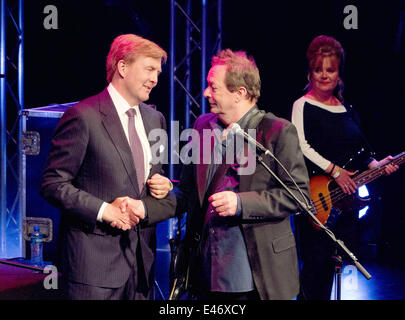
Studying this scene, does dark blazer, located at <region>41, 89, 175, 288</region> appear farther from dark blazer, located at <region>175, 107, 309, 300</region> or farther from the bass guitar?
the bass guitar

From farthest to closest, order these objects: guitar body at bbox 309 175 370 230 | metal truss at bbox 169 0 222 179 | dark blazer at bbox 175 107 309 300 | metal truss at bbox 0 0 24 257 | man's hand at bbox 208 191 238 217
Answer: metal truss at bbox 0 0 24 257, metal truss at bbox 169 0 222 179, guitar body at bbox 309 175 370 230, dark blazer at bbox 175 107 309 300, man's hand at bbox 208 191 238 217

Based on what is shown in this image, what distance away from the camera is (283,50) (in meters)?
5.82

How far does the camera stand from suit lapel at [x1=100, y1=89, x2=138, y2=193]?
8.25ft

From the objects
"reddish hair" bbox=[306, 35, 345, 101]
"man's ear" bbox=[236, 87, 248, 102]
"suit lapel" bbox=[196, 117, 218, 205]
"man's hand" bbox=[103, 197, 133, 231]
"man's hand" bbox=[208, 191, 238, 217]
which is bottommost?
"man's hand" bbox=[103, 197, 133, 231]

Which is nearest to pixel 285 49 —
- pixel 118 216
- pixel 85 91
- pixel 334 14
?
pixel 334 14

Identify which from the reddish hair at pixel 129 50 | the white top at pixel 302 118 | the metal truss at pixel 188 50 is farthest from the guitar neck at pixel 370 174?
the metal truss at pixel 188 50

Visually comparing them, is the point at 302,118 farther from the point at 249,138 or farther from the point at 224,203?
the point at 224,203

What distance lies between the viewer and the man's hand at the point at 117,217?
7.86 ft

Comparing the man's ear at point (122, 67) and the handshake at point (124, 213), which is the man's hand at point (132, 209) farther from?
the man's ear at point (122, 67)

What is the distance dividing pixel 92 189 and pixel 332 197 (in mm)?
2017

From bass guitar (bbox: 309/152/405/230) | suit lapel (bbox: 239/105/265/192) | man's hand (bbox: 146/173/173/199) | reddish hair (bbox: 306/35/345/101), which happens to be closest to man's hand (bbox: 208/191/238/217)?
suit lapel (bbox: 239/105/265/192)

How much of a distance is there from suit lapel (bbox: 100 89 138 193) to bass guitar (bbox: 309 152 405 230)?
1693 millimetres

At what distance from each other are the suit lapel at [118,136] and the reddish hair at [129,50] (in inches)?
11.1
